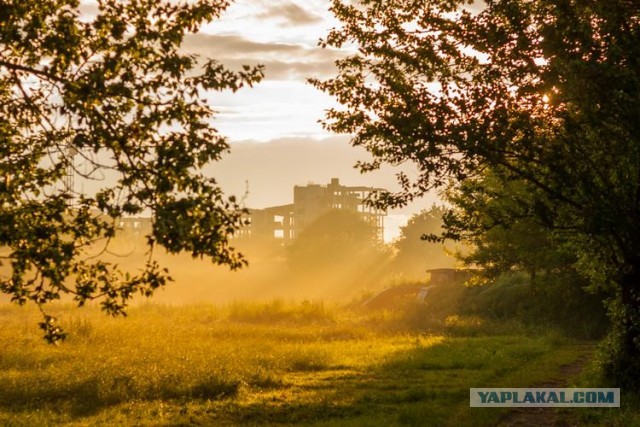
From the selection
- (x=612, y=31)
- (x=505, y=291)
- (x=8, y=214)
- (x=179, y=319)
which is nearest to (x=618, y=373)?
(x=612, y=31)

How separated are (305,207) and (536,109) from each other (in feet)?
425

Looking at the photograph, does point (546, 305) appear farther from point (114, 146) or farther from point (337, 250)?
point (337, 250)

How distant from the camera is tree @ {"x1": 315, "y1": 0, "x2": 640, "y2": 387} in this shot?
14.1 m

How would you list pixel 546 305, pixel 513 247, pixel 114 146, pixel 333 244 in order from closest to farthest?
1. pixel 114 146
2. pixel 513 247
3. pixel 546 305
4. pixel 333 244

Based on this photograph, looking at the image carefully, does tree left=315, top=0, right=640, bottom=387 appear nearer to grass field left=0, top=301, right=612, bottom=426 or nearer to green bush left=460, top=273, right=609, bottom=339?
grass field left=0, top=301, right=612, bottom=426

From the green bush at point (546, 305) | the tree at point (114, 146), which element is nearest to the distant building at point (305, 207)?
the green bush at point (546, 305)

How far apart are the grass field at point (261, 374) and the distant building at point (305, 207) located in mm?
104845

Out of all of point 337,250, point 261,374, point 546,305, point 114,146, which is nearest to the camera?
point 114,146

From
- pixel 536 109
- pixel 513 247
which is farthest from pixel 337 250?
pixel 536 109

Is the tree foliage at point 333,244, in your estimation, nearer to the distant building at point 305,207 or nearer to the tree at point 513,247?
the distant building at point 305,207

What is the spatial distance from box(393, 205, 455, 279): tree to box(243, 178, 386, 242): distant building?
18.6m

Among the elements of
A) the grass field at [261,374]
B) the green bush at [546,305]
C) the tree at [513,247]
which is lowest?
the grass field at [261,374]

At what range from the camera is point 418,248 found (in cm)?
11306

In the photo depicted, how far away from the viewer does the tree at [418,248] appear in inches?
4397
